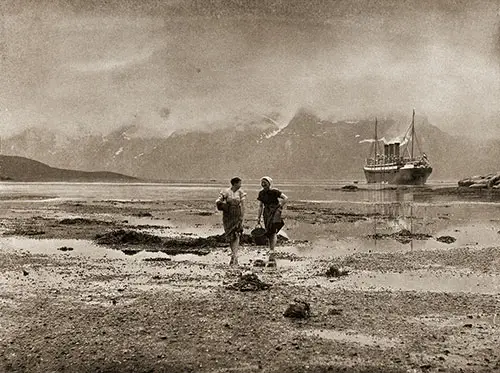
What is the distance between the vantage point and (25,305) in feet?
29.2

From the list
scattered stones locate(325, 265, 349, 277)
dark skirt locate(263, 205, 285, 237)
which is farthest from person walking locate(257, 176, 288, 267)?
scattered stones locate(325, 265, 349, 277)

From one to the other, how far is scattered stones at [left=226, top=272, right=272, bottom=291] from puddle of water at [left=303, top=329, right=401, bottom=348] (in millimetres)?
2630

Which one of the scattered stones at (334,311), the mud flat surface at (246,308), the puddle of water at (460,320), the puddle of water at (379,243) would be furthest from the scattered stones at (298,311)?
the puddle of water at (379,243)

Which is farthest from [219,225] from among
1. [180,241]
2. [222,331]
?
[222,331]

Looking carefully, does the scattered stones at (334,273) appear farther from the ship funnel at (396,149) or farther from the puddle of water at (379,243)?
the ship funnel at (396,149)

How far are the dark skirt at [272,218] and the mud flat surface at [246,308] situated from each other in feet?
3.15

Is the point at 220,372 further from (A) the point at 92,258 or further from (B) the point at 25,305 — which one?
(A) the point at 92,258

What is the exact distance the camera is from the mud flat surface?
631 cm

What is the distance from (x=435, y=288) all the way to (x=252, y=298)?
4058 mm

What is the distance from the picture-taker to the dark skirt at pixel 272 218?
13.6 meters

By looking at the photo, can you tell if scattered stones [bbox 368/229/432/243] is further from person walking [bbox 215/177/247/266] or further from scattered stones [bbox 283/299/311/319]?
Answer: scattered stones [bbox 283/299/311/319]

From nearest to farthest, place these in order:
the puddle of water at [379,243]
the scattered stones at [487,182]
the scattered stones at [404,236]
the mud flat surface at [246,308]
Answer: the mud flat surface at [246,308]
the puddle of water at [379,243]
the scattered stones at [404,236]
the scattered stones at [487,182]

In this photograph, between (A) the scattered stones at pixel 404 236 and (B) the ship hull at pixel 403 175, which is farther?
(B) the ship hull at pixel 403 175

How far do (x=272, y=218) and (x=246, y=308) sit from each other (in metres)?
5.28
